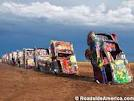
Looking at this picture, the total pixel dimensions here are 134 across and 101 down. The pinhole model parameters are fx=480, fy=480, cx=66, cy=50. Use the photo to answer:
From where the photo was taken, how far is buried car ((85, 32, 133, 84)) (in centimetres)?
2881

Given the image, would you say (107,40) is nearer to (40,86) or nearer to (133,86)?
(133,86)

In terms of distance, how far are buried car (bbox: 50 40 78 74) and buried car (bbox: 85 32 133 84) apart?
941 cm

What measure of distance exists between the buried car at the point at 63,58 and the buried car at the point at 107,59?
370 inches

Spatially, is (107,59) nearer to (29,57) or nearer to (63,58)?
(63,58)

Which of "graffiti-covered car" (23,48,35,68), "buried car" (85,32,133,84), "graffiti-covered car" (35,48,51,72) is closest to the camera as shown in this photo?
"buried car" (85,32,133,84)

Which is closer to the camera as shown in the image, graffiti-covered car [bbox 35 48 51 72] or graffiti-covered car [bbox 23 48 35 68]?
graffiti-covered car [bbox 35 48 51 72]

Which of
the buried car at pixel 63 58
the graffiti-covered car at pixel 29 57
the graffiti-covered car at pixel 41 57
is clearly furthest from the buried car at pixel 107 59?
the graffiti-covered car at pixel 29 57

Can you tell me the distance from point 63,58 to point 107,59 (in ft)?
40.3

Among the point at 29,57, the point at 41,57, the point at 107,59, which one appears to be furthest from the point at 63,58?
the point at 29,57

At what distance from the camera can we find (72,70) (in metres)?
40.6

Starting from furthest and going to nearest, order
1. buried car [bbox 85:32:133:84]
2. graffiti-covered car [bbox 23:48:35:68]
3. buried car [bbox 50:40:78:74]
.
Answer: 1. graffiti-covered car [bbox 23:48:35:68]
2. buried car [bbox 50:40:78:74]
3. buried car [bbox 85:32:133:84]

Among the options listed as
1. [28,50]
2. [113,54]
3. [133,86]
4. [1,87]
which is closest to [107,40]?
[113,54]

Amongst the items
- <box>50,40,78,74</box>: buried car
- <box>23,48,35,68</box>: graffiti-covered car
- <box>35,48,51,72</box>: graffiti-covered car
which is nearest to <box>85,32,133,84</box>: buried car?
<box>50,40,78,74</box>: buried car

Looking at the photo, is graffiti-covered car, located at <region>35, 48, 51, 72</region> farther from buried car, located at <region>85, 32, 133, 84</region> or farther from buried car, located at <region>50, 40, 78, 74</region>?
buried car, located at <region>85, 32, 133, 84</region>
